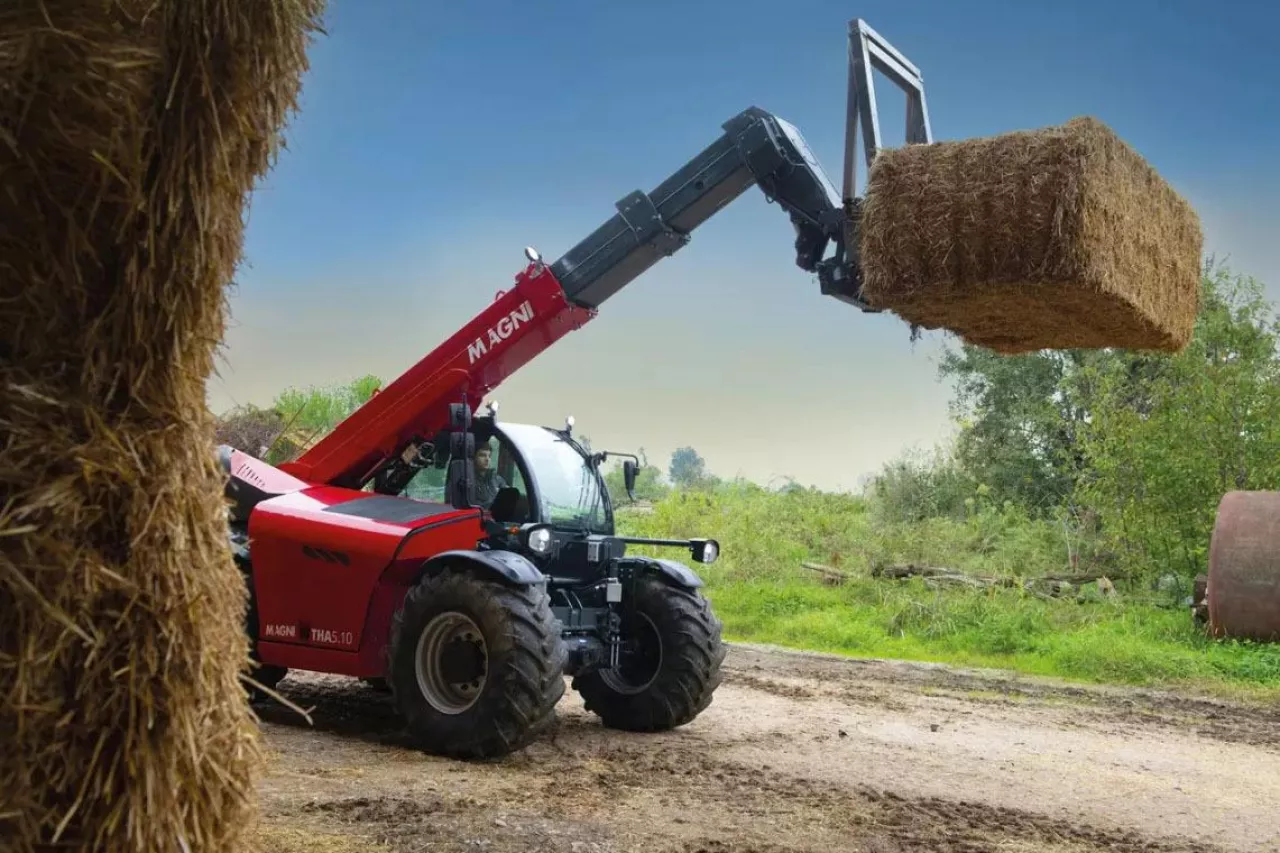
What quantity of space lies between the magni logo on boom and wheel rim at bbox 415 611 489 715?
2067 millimetres

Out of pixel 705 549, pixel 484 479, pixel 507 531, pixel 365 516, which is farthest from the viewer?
pixel 705 549

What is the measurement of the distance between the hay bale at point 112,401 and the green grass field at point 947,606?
10.2 m

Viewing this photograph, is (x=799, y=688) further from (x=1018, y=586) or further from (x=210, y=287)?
(x=210, y=287)

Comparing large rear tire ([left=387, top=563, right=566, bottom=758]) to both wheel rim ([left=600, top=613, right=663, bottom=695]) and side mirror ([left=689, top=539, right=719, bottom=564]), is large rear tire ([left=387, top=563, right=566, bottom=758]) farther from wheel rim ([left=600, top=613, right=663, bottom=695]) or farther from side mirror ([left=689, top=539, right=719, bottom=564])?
side mirror ([left=689, top=539, right=719, bottom=564])

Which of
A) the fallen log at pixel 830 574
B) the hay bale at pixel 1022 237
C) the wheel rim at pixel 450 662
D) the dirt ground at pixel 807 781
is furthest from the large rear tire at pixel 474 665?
the fallen log at pixel 830 574

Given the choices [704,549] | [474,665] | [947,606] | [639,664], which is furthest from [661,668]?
[947,606]

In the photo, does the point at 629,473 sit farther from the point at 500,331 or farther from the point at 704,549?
the point at 500,331

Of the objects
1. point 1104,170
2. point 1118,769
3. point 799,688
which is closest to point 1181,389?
point 799,688

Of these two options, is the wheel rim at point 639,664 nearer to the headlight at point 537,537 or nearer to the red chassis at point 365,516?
the headlight at point 537,537

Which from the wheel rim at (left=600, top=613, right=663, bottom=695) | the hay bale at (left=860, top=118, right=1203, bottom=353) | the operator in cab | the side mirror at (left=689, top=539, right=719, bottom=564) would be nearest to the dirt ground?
the wheel rim at (left=600, top=613, right=663, bottom=695)

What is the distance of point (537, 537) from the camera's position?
24.5ft

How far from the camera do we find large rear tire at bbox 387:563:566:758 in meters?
6.75

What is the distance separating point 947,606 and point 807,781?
8347 mm

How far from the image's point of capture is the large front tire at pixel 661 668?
26.5 ft
